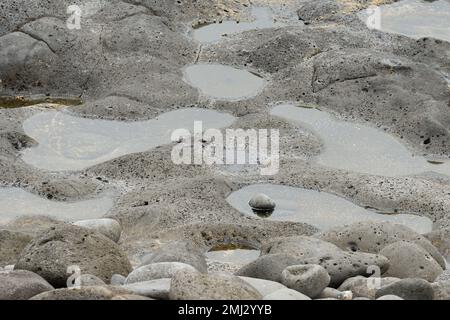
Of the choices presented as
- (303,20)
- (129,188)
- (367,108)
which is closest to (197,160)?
(129,188)

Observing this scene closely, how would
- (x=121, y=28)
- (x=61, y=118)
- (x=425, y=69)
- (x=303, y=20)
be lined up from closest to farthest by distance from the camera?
(x=61, y=118), (x=425, y=69), (x=121, y=28), (x=303, y=20)

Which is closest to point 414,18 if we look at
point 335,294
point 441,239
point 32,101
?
point 32,101

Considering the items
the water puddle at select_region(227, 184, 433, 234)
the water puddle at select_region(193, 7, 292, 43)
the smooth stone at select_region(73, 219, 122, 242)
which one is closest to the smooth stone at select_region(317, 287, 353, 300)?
the smooth stone at select_region(73, 219, 122, 242)

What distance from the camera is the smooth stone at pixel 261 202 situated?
54.0ft

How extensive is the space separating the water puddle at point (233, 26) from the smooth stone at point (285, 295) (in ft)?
47.4

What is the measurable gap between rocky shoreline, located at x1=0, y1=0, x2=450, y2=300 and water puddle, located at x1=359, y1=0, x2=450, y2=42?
631 mm

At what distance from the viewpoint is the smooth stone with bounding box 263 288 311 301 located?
1000 cm

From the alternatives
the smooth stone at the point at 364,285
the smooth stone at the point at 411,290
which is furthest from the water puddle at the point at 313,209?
the smooth stone at the point at 411,290

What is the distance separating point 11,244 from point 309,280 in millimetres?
4716

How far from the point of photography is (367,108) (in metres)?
20.8
